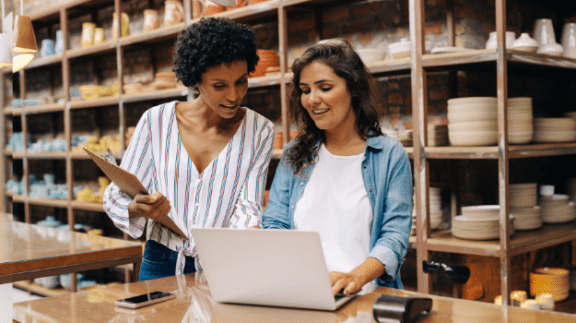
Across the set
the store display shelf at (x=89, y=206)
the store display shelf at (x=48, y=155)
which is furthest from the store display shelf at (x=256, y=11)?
the store display shelf at (x=48, y=155)

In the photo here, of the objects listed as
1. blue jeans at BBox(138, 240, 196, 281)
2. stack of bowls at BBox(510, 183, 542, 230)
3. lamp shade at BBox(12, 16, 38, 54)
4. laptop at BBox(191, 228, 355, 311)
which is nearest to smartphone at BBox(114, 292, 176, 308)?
laptop at BBox(191, 228, 355, 311)

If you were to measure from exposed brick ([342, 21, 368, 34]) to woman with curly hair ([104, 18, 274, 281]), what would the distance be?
62.7 inches

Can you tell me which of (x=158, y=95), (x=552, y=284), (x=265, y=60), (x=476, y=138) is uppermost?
(x=265, y=60)

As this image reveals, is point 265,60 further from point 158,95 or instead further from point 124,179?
point 124,179

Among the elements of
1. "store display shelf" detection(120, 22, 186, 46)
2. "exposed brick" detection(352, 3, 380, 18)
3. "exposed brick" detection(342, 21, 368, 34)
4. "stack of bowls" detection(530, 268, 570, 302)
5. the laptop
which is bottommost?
"stack of bowls" detection(530, 268, 570, 302)

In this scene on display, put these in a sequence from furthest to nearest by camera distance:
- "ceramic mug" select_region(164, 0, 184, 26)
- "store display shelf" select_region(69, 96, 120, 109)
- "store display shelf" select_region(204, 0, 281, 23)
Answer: "store display shelf" select_region(69, 96, 120, 109), "ceramic mug" select_region(164, 0, 184, 26), "store display shelf" select_region(204, 0, 281, 23)

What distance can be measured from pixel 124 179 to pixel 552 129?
83.9 inches

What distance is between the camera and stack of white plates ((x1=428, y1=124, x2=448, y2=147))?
2.61m

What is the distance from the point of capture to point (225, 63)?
1.66m

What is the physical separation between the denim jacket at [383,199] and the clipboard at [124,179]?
29 centimetres

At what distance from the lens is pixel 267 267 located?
1.13m

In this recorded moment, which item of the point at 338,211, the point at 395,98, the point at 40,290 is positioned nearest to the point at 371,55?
the point at 395,98

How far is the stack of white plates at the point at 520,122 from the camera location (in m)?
2.49

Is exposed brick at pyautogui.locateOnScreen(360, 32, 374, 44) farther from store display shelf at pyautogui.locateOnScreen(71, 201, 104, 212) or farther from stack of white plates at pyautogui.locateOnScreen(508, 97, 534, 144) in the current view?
store display shelf at pyautogui.locateOnScreen(71, 201, 104, 212)
